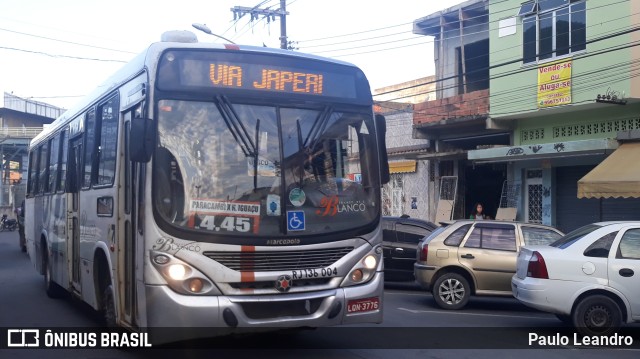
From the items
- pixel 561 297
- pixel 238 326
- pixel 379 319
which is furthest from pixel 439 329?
pixel 238 326

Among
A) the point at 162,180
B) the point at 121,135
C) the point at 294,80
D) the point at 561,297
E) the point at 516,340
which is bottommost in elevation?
the point at 516,340

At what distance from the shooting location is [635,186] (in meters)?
16.2

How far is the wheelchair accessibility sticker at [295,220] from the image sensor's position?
7047 millimetres

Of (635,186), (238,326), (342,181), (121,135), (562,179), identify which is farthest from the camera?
(562,179)

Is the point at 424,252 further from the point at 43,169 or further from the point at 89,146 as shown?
the point at 43,169

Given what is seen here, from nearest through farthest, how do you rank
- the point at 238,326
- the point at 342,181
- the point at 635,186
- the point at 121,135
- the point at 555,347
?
the point at 238,326 → the point at 342,181 → the point at 121,135 → the point at 555,347 → the point at 635,186

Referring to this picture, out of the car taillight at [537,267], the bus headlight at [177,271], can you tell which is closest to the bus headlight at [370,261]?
the bus headlight at [177,271]

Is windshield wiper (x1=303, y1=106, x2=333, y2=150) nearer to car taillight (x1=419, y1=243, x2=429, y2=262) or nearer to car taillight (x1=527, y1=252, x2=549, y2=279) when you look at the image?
car taillight (x1=527, y1=252, x2=549, y2=279)

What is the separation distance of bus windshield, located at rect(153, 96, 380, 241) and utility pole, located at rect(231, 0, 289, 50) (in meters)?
19.1

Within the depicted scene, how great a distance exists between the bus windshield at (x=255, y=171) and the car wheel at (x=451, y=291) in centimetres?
526

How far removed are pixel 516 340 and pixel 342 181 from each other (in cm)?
388

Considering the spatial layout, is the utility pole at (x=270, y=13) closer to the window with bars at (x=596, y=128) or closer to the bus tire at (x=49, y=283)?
the window with bars at (x=596, y=128)

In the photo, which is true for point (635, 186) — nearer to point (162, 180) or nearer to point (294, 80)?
point (294, 80)

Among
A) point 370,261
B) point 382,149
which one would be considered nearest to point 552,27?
point 382,149
